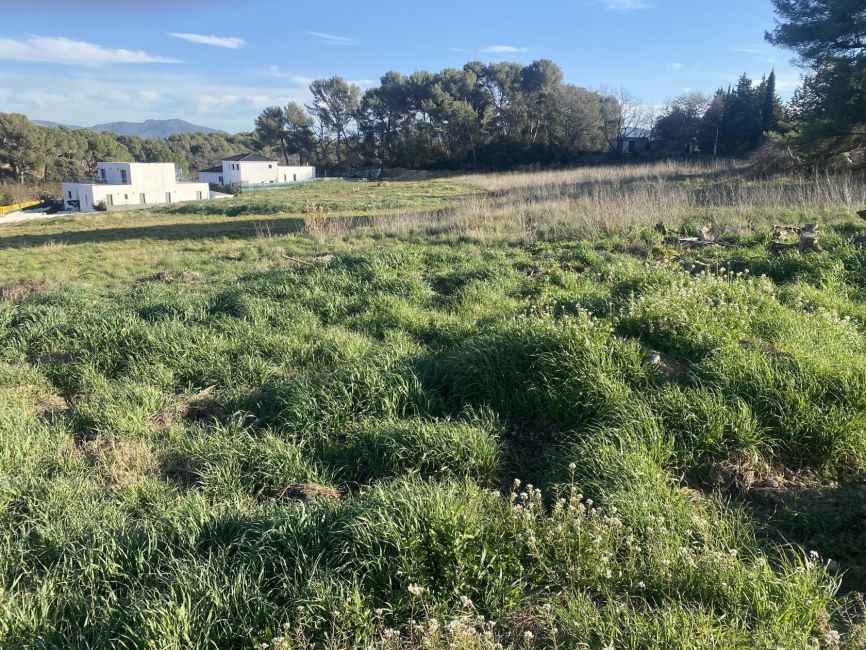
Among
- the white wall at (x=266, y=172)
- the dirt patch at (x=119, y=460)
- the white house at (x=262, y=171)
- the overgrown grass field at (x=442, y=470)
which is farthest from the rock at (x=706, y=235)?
the white wall at (x=266, y=172)

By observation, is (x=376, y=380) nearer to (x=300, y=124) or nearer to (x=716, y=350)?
(x=716, y=350)

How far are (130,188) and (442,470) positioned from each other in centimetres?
7343

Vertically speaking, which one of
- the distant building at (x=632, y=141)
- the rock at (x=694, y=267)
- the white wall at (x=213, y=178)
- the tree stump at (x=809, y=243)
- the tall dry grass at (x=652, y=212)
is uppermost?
the distant building at (x=632, y=141)

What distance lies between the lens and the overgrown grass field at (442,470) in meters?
2.21

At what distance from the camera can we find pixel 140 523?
2795 mm

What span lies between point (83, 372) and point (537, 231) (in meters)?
8.99

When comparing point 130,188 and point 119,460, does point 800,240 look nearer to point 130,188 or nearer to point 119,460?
point 119,460

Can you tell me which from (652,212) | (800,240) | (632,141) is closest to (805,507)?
(800,240)

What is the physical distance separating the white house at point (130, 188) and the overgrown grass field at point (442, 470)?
209ft

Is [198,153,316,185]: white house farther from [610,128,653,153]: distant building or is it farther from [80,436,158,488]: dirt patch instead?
[80,436,158,488]: dirt patch

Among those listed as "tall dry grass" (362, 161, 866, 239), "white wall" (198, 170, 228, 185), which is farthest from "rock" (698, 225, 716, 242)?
"white wall" (198, 170, 228, 185)

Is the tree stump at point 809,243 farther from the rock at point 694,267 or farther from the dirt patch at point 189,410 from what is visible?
the dirt patch at point 189,410

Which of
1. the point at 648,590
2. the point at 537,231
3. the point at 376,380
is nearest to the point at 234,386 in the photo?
the point at 376,380

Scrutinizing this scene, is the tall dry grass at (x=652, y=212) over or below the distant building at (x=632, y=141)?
below
